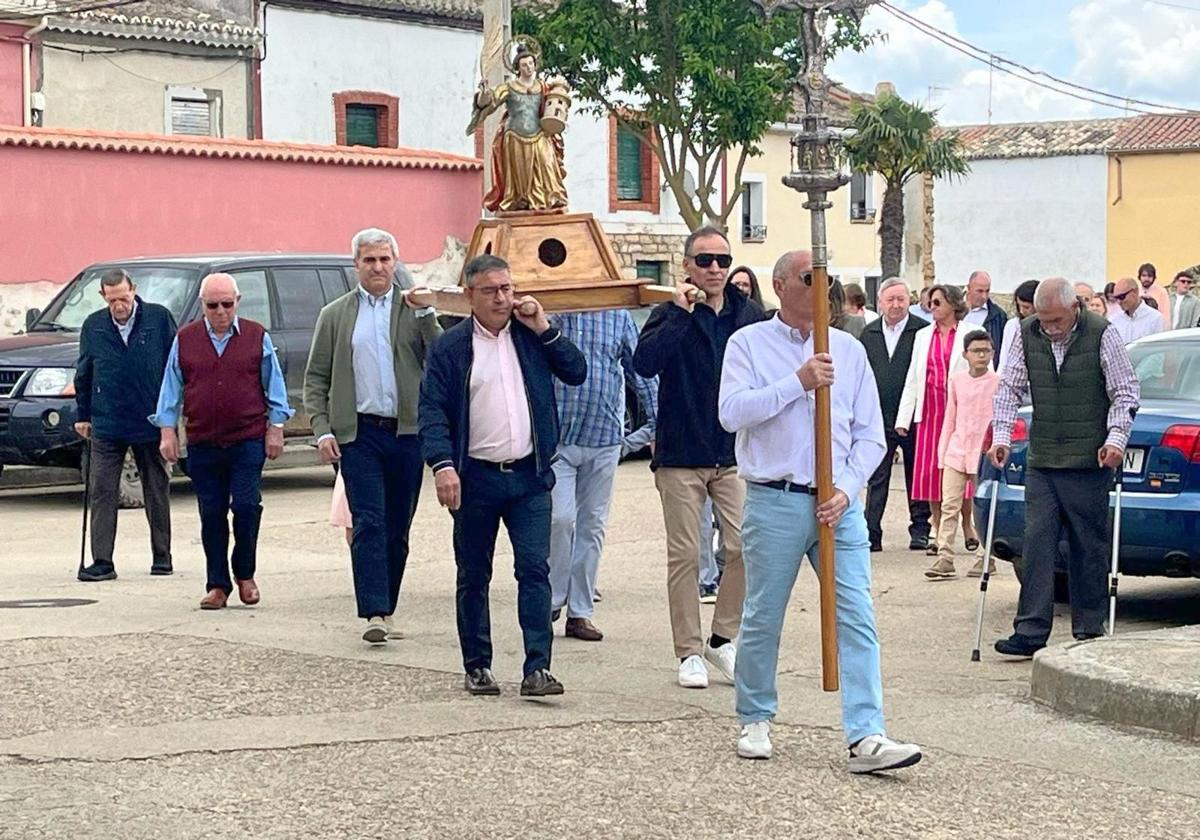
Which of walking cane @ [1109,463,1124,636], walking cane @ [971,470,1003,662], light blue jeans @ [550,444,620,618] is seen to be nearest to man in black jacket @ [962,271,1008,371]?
walking cane @ [971,470,1003,662]

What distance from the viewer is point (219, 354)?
39.6ft

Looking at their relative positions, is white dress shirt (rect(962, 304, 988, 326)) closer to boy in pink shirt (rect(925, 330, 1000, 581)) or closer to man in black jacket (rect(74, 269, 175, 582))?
boy in pink shirt (rect(925, 330, 1000, 581))

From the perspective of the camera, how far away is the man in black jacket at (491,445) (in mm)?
9078

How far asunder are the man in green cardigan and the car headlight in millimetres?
6944

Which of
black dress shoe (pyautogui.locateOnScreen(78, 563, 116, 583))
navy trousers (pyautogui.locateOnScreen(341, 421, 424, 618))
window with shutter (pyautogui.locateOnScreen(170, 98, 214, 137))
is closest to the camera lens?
navy trousers (pyautogui.locateOnScreen(341, 421, 424, 618))

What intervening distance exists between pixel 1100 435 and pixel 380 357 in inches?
137

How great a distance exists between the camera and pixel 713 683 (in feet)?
31.4

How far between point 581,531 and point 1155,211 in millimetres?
52378

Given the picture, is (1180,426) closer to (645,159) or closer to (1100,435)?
(1100,435)

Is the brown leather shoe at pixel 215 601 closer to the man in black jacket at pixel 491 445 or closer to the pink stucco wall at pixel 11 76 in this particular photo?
the man in black jacket at pixel 491 445

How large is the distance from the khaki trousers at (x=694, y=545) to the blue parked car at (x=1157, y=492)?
1907mm

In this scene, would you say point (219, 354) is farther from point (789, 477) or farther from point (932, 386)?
point (789, 477)

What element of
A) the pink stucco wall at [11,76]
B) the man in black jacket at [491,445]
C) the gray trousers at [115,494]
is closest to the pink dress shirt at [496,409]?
the man in black jacket at [491,445]

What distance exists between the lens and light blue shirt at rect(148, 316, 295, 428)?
12062mm
